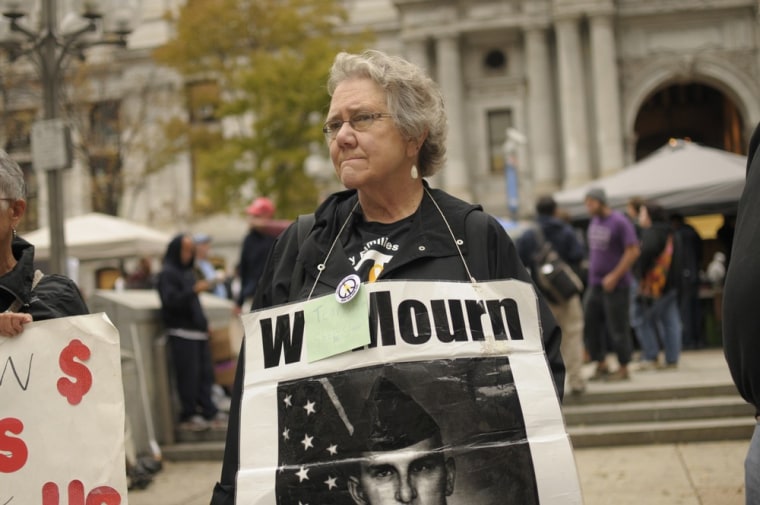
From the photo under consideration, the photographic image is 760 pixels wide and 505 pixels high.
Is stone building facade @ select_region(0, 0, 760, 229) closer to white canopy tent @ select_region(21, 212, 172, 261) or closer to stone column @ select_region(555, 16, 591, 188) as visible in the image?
stone column @ select_region(555, 16, 591, 188)

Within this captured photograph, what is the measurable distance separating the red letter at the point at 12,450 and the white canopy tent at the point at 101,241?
15.1 m

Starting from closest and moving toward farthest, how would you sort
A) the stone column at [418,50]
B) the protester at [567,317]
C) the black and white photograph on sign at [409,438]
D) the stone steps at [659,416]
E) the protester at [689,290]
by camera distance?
the black and white photograph on sign at [409,438]
the stone steps at [659,416]
the protester at [567,317]
the protester at [689,290]
the stone column at [418,50]

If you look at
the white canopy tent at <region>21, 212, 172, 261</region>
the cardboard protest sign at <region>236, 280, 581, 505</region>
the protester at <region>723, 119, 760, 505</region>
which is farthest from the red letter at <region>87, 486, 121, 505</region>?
the white canopy tent at <region>21, 212, 172, 261</region>

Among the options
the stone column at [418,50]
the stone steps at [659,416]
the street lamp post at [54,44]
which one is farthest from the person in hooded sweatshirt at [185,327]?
the stone column at [418,50]

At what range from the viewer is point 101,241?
59.2ft

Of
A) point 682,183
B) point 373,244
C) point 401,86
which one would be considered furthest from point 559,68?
point 373,244

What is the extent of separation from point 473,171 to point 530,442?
39130 mm

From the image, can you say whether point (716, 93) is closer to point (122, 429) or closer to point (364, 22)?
point (364, 22)

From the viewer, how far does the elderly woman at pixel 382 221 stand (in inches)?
118

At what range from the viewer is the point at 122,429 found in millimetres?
3059

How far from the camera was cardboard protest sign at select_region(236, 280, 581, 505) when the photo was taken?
2.66m

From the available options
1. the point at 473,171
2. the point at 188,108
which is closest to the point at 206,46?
the point at 188,108

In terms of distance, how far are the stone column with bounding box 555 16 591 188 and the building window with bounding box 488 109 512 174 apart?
2.92 metres

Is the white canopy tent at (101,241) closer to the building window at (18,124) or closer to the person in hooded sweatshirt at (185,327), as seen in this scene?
the person in hooded sweatshirt at (185,327)
